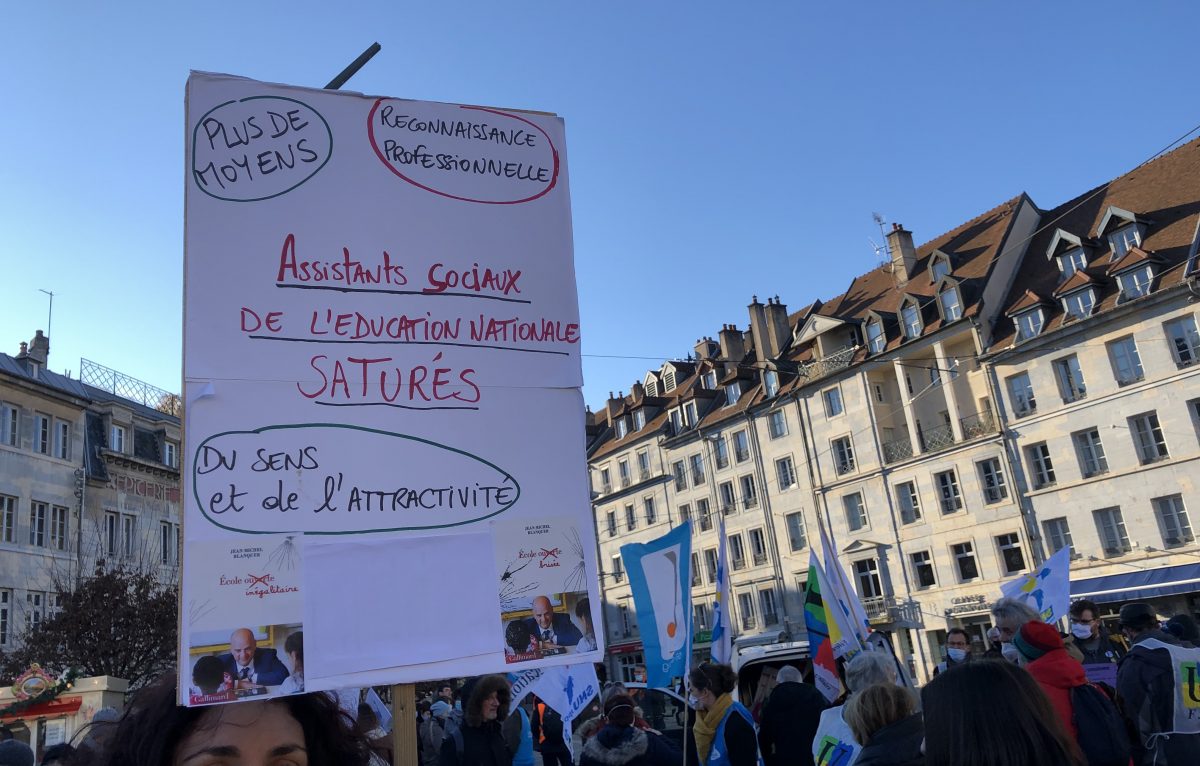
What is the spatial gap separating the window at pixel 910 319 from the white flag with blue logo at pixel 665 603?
113ft

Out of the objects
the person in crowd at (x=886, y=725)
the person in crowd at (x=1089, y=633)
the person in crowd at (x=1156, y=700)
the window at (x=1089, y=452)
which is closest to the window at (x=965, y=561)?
the window at (x=1089, y=452)

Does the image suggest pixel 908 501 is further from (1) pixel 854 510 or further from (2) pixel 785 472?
(2) pixel 785 472

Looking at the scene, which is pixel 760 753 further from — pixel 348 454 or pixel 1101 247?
pixel 1101 247

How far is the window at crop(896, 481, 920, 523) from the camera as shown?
38.6 metres

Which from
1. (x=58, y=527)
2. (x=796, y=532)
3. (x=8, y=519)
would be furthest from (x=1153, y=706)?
(x=796, y=532)

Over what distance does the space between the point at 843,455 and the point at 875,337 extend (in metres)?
5.49

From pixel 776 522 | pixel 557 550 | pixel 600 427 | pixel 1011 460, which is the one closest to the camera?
pixel 557 550

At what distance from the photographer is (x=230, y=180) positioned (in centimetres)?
304

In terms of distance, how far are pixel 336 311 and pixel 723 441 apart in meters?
45.1

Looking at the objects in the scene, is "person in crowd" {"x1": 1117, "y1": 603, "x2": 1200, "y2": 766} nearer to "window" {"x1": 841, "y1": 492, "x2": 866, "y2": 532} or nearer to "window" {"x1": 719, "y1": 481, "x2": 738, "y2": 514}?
"window" {"x1": 841, "y1": 492, "x2": 866, "y2": 532}

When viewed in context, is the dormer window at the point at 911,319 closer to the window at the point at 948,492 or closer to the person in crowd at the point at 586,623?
the window at the point at 948,492

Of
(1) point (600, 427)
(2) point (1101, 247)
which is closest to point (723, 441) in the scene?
(1) point (600, 427)

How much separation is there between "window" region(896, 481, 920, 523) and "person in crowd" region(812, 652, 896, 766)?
35326mm

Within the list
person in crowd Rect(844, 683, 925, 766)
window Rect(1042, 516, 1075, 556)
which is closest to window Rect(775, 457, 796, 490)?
window Rect(1042, 516, 1075, 556)
